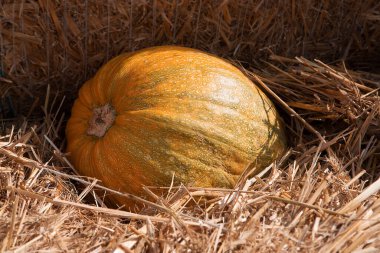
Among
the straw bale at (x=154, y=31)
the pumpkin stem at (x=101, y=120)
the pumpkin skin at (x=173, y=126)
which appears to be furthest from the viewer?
the straw bale at (x=154, y=31)

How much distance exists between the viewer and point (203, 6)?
291 centimetres

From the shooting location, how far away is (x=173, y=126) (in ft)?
7.54

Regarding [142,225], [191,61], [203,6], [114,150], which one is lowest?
[142,225]

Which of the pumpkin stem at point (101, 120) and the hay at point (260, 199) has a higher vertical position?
the pumpkin stem at point (101, 120)

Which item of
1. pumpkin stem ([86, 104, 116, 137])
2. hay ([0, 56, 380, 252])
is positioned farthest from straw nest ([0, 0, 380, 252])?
pumpkin stem ([86, 104, 116, 137])

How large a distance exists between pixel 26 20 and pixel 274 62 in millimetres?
1431

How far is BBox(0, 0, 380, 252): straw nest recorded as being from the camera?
2.01 m

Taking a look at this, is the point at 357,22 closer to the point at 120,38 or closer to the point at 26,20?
the point at 120,38

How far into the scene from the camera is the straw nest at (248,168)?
2.01 metres

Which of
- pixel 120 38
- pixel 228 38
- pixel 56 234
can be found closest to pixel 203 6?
pixel 228 38

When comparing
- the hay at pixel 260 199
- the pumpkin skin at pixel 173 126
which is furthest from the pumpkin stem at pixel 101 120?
the hay at pixel 260 199

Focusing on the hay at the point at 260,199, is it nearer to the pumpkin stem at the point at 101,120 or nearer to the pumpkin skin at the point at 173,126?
the pumpkin skin at the point at 173,126

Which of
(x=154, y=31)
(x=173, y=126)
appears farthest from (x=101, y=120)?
(x=154, y=31)

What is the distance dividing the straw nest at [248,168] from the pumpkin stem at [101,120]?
0.23 metres
